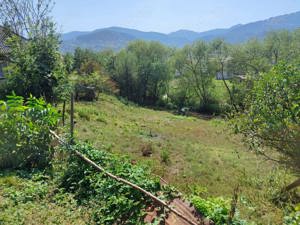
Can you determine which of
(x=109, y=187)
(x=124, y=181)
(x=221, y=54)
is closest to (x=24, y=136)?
(x=109, y=187)

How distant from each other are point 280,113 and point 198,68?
31.8 m

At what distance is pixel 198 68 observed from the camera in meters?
37.2

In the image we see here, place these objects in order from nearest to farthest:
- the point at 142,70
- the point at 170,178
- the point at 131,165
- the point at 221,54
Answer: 1. the point at 131,165
2. the point at 170,178
3. the point at 142,70
4. the point at 221,54

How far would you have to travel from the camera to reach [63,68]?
9945mm

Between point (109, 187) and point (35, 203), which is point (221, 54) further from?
point (35, 203)

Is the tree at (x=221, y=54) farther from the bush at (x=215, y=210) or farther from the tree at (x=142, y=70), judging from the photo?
the bush at (x=215, y=210)

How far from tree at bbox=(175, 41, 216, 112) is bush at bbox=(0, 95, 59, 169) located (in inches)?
1290

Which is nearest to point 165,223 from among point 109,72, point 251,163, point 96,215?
point 96,215

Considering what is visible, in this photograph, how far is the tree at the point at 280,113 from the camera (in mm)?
6113

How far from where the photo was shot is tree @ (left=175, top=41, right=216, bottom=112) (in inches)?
1444

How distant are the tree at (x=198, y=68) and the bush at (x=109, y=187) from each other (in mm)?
33106

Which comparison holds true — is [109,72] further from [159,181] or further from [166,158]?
[159,181]

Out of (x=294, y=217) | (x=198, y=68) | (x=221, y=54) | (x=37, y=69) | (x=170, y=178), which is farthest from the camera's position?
(x=198, y=68)

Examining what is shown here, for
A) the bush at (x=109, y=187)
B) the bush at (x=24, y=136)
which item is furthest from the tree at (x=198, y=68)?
the bush at (x=109, y=187)
